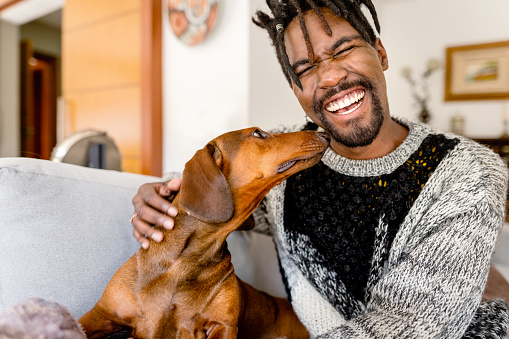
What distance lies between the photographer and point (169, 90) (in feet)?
9.47

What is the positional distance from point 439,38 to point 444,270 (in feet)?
16.3

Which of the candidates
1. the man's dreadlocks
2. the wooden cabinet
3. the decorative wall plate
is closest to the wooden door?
the wooden cabinet

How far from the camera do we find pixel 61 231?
3.41 feet

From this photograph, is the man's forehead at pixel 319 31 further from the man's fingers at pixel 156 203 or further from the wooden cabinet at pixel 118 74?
the wooden cabinet at pixel 118 74

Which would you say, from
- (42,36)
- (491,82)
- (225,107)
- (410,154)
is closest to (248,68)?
(225,107)

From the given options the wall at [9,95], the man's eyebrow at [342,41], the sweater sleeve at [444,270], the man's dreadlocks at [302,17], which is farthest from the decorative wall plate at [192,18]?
the wall at [9,95]

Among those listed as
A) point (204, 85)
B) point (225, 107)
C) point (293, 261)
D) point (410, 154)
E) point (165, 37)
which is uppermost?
point (165, 37)

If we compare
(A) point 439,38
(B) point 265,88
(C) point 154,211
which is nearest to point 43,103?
(B) point 265,88

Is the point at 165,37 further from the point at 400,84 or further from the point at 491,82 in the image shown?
the point at 491,82

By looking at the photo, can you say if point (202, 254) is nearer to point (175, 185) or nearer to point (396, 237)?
point (175, 185)

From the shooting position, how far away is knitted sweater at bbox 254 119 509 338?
2.98 feet

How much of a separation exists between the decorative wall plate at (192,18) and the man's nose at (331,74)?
4.81 ft

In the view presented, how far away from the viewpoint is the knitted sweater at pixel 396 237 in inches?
35.7

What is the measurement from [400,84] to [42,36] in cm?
579
